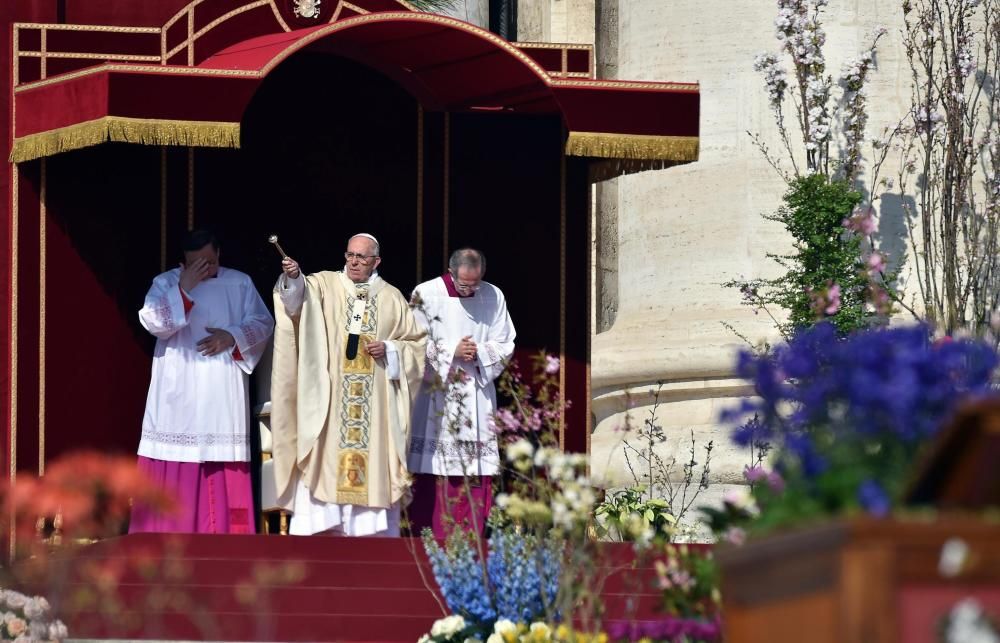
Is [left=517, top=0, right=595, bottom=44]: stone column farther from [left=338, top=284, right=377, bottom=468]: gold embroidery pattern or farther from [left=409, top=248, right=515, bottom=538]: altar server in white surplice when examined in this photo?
[left=338, top=284, right=377, bottom=468]: gold embroidery pattern

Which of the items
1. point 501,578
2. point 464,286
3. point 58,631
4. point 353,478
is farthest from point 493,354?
point 58,631

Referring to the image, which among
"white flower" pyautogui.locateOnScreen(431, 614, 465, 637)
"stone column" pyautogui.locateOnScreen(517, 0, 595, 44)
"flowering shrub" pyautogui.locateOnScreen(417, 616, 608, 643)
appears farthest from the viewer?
"stone column" pyautogui.locateOnScreen(517, 0, 595, 44)

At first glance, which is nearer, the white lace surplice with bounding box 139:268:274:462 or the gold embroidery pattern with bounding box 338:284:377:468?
the white lace surplice with bounding box 139:268:274:462

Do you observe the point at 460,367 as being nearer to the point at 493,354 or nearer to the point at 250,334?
the point at 493,354

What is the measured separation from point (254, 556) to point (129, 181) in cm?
332

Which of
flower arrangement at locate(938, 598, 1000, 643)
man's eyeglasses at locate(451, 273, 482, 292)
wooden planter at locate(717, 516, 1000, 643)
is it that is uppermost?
man's eyeglasses at locate(451, 273, 482, 292)

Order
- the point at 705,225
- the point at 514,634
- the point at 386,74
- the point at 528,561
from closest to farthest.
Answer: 1. the point at 514,634
2. the point at 528,561
3. the point at 386,74
4. the point at 705,225

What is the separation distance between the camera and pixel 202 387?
45.4ft

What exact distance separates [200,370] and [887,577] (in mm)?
9740

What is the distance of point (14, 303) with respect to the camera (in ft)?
45.6

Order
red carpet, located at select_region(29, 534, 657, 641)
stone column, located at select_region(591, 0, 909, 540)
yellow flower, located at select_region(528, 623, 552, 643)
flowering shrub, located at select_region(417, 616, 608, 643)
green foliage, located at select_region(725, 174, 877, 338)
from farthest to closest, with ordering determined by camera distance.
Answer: stone column, located at select_region(591, 0, 909, 540)
green foliage, located at select_region(725, 174, 877, 338)
red carpet, located at select_region(29, 534, 657, 641)
yellow flower, located at select_region(528, 623, 552, 643)
flowering shrub, located at select_region(417, 616, 608, 643)

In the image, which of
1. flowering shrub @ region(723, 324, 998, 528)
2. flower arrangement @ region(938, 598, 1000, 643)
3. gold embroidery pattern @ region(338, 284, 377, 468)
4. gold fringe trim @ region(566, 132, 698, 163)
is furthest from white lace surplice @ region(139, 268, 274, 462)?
flower arrangement @ region(938, 598, 1000, 643)

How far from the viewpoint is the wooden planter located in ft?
14.7

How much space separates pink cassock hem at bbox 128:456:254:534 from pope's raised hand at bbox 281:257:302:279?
126 cm
